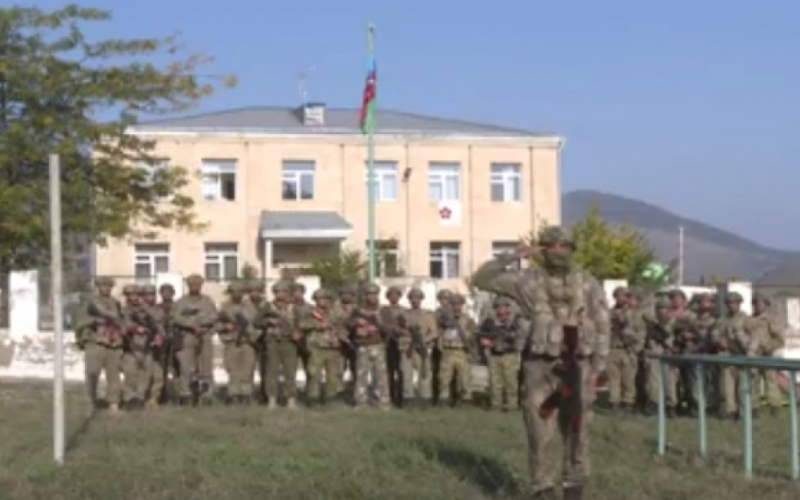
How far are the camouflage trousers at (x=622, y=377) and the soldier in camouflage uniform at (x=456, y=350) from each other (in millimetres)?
1768

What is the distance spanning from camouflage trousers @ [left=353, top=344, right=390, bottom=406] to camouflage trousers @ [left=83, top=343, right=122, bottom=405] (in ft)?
9.75

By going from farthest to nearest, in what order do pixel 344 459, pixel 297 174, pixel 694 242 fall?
pixel 694 242
pixel 297 174
pixel 344 459

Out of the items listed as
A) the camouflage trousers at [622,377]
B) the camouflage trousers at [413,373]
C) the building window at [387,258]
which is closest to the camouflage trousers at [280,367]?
the camouflage trousers at [413,373]

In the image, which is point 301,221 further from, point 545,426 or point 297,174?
point 545,426

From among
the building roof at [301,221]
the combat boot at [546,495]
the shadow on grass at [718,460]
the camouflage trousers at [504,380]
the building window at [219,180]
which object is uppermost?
the building window at [219,180]

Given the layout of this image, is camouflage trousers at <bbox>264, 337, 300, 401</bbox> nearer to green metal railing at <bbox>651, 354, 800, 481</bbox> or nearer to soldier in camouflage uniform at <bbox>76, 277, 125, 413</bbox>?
soldier in camouflage uniform at <bbox>76, 277, 125, 413</bbox>

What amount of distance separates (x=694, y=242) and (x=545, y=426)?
113 metres

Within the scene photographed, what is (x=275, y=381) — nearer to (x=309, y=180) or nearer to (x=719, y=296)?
(x=719, y=296)

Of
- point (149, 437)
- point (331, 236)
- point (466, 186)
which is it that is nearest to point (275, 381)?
point (149, 437)

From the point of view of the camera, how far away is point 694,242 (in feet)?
399

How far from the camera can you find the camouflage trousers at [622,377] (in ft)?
63.0

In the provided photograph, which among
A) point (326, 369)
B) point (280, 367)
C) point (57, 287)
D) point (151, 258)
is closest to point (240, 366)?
point (280, 367)

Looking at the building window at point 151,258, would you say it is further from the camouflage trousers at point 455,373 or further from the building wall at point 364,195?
the camouflage trousers at point 455,373

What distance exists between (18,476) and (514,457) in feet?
13.7
